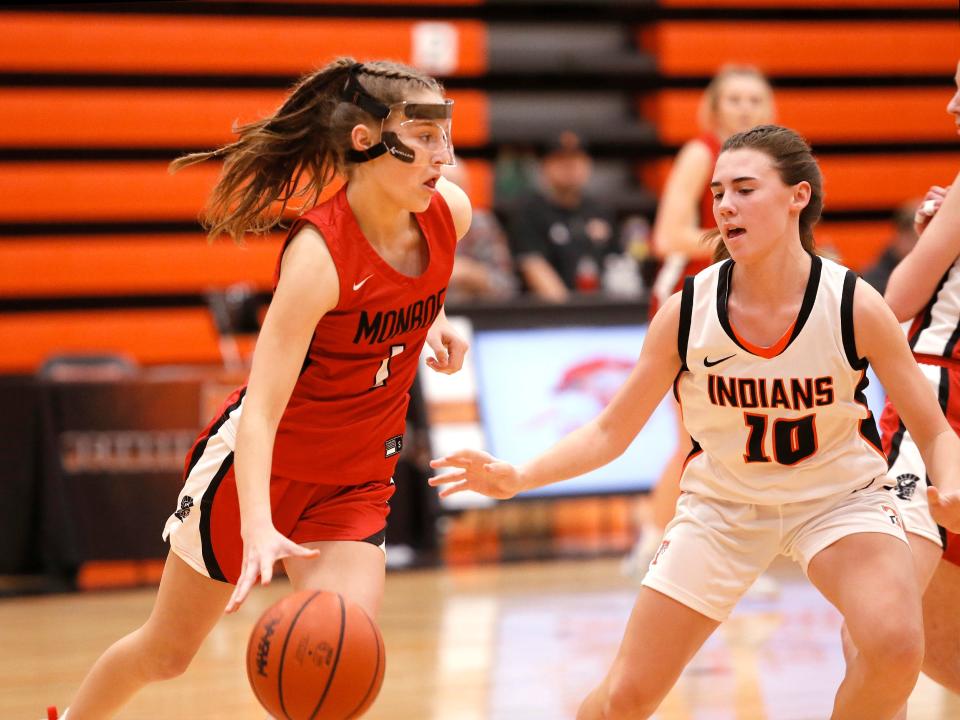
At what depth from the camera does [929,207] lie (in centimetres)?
346

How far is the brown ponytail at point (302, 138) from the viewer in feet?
10.6

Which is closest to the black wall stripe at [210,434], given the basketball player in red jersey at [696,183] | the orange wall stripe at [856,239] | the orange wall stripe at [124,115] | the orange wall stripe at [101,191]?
the basketball player in red jersey at [696,183]

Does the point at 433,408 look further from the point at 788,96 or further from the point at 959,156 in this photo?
the point at 959,156

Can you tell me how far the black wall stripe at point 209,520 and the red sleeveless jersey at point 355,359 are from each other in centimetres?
13

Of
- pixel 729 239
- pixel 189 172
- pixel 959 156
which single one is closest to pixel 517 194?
pixel 189 172

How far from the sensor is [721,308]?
10.2ft

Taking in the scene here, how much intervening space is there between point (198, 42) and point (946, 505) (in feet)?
27.2

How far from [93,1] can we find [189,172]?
137cm

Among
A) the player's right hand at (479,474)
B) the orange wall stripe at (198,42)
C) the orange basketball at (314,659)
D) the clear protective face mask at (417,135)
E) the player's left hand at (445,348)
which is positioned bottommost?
the orange basketball at (314,659)

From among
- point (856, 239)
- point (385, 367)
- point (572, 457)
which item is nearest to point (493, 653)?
Answer: point (572, 457)

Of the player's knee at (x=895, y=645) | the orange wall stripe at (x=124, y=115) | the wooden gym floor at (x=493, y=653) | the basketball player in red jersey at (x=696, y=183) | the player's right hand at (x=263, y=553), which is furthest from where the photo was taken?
the orange wall stripe at (x=124, y=115)

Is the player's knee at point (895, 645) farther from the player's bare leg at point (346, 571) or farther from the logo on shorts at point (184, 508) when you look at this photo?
the logo on shorts at point (184, 508)

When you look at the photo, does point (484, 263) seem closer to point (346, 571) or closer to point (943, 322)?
point (943, 322)

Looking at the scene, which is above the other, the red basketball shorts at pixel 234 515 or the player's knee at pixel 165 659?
the red basketball shorts at pixel 234 515
